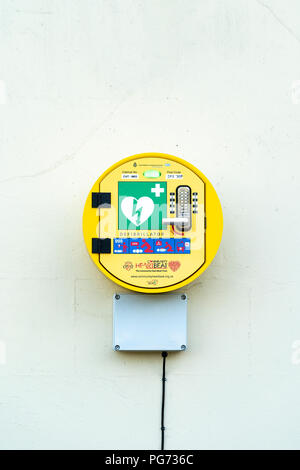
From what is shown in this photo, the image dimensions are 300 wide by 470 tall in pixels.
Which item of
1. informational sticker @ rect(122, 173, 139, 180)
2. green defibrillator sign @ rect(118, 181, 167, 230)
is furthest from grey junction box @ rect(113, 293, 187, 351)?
informational sticker @ rect(122, 173, 139, 180)

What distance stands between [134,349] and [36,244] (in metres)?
0.56

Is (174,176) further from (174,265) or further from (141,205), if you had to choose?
(174,265)

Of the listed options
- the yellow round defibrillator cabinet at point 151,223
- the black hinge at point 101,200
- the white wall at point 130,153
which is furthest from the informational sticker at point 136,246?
the white wall at point 130,153

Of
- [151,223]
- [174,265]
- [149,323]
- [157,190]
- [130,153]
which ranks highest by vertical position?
[130,153]

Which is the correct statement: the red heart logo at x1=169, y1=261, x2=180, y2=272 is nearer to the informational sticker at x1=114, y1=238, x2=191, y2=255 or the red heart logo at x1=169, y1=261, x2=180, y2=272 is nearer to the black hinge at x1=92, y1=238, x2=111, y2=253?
the informational sticker at x1=114, y1=238, x2=191, y2=255

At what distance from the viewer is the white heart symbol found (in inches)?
52.9

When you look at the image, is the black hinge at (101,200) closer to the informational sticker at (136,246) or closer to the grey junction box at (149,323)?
the informational sticker at (136,246)

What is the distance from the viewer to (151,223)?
1.34 m

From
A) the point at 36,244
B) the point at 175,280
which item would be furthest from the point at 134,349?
the point at 36,244

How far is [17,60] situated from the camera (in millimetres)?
1529

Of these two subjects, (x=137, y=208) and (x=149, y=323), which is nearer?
(x=137, y=208)

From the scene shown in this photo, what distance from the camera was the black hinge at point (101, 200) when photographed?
4.39 feet

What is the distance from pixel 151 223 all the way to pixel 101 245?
187 mm

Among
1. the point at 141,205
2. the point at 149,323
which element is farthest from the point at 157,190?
the point at 149,323
